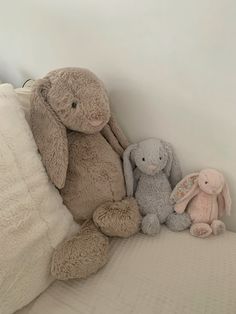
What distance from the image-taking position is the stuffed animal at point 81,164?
0.85m

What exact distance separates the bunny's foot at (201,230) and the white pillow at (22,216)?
40 cm

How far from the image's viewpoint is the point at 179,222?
1.00m

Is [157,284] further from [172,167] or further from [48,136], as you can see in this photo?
[48,136]

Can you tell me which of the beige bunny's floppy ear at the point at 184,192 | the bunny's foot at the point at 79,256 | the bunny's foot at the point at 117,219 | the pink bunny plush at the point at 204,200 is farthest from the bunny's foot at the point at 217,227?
the bunny's foot at the point at 79,256

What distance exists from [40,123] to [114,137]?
267mm

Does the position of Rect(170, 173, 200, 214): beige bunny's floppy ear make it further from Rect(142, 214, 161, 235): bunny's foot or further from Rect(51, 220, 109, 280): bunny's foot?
Rect(51, 220, 109, 280): bunny's foot

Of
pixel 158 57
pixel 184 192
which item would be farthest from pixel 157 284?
pixel 158 57

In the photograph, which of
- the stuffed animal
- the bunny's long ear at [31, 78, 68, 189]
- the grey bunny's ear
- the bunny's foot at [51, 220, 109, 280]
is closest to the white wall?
the grey bunny's ear

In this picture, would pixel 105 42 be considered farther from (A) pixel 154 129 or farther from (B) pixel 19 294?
(B) pixel 19 294

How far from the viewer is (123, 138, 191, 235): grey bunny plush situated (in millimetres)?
972

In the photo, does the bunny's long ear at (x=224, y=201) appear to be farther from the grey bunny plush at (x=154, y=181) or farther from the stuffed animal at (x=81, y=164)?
A: the stuffed animal at (x=81, y=164)

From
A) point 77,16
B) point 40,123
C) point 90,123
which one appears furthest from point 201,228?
point 77,16

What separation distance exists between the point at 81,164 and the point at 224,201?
1.57ft

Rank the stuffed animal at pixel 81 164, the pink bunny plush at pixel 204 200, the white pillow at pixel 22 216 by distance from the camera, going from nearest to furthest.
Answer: the white pillow at pixel 22 216 → the stuffed animal at pixel 81 164 → the pink bunny plush at pixel 204 200
